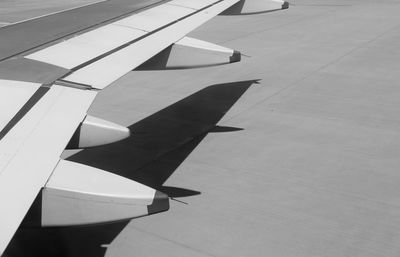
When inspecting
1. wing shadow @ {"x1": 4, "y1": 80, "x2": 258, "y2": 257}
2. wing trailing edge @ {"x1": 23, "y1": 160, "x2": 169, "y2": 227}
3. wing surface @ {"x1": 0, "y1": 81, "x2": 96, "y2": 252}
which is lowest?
wing shadow @ {"x1": 4, "y1": 80, "x2": 258, "y2": 257}

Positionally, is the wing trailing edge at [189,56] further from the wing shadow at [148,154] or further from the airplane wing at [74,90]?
the wing shadow at [148,154]

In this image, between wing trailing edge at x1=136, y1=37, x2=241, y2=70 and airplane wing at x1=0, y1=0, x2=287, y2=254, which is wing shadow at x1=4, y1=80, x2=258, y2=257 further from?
wing trailing edge at x1=136, y1=37, x2=241, y2=70

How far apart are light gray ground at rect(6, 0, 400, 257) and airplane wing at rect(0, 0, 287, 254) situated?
1.52m

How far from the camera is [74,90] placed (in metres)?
4.91

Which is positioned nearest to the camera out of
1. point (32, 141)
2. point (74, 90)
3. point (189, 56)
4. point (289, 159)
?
point (32, 141)

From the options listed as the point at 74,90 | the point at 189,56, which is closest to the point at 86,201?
the point at 74,90

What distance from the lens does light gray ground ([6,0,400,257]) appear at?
553 centimetres

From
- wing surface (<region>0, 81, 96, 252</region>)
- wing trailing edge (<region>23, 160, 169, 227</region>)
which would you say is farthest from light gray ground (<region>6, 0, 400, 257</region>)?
wing trailing edge (<region>23, 160, 169, 227</region>)

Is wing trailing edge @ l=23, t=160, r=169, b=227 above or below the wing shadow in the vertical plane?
above

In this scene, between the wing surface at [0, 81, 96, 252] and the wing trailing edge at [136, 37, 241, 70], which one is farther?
the wing trailing edge at [136, 37, 241, 70]

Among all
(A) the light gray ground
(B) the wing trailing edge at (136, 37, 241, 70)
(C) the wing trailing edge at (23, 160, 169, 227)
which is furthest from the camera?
(B) the wing trailing edge at (136, 37, 241, 70)

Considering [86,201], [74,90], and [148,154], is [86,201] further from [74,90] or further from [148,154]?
[148,154]

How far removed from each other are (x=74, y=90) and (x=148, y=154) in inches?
120

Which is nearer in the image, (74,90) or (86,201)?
(86,201)
